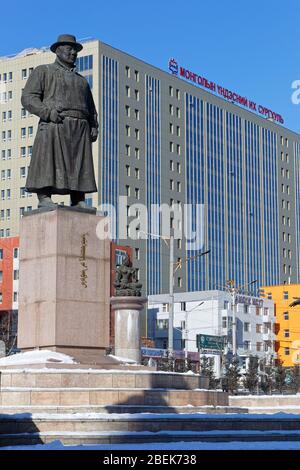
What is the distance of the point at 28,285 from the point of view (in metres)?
23.6

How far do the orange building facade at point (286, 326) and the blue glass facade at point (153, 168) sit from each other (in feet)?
44.3

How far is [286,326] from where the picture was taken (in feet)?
330

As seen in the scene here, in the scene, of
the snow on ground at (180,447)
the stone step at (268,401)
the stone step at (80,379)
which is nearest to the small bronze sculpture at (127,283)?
the stone step at (268,401)

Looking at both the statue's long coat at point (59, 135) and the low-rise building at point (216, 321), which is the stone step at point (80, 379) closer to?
the statue's long coat at point (59, 135)

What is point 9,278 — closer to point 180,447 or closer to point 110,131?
point 110,131

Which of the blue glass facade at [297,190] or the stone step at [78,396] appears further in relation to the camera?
the blue glass facade at [297,190]

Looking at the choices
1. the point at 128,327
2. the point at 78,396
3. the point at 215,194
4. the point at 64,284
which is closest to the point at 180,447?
the point at 78,396

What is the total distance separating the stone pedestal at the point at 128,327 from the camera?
32250 mm

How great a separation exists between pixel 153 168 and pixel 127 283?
66317 millimetres

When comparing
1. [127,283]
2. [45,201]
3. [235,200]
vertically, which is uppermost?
[235,200]

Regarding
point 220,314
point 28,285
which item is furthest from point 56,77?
point 220,314

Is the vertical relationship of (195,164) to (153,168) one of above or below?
above

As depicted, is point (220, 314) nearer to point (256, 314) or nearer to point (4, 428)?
point (256, 314)

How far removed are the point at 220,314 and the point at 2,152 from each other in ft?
93.8
